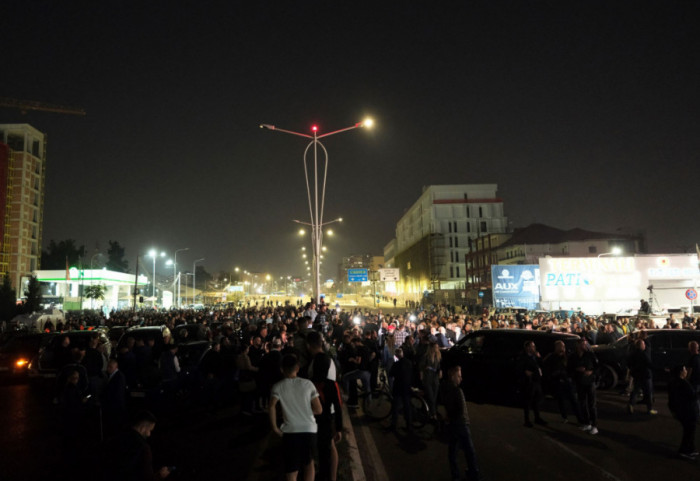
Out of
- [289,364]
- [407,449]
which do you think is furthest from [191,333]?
[289,364]

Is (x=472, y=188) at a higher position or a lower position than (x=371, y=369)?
higher

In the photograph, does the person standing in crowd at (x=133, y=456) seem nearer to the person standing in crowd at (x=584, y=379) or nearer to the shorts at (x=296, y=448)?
the shorts at (x=296, y=448)

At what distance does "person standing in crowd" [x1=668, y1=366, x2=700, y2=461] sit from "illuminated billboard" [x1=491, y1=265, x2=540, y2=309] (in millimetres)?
23959

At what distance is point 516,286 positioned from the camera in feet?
100

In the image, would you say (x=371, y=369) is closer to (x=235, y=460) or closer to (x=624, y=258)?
(x=235, y=460)

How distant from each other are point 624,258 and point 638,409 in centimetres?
2221

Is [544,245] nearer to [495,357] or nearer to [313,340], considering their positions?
[495,357]

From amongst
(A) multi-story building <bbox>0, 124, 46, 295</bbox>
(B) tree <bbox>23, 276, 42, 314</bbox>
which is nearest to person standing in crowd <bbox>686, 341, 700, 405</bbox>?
(B) tree <bbox>23, 276, 42, 314</bbox>

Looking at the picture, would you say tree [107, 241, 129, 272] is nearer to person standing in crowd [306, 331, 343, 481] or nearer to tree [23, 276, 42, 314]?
tree [23, 276, 42, 314]

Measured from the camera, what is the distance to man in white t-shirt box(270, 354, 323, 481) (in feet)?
14.7

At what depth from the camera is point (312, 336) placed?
18.7ft

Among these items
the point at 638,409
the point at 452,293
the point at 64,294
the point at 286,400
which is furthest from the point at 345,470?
→ the point at 64,294

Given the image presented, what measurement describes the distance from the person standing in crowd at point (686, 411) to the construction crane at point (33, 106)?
124887mm

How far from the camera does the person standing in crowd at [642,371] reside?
934 centimetres
